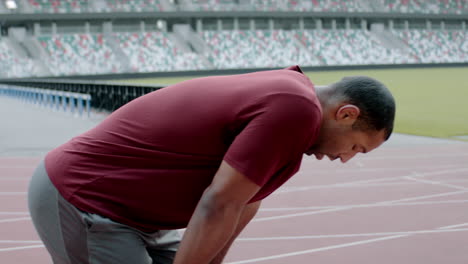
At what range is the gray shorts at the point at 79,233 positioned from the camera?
2.11 metres

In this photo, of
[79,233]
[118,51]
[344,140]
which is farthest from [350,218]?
[118,51]

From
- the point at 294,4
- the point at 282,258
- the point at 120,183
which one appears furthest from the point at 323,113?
the point at 294,4

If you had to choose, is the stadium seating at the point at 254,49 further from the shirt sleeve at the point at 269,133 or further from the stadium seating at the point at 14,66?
the shirt sleeve at the point at 269,133

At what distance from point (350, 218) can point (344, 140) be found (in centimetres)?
388

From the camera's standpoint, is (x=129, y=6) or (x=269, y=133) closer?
(x=269, y=133)

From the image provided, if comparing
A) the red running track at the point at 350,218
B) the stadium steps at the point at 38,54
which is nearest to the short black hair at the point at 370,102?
the red running track at the point at 350,218

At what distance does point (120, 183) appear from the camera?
206cm

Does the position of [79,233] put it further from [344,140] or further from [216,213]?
[344,140]

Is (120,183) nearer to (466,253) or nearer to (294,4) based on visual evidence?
(466,253)

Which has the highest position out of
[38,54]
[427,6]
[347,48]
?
[38,54]

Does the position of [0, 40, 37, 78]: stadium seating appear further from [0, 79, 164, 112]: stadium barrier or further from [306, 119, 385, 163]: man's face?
[306, 119, 385, 163]: man's face

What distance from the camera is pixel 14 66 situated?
4744 cm

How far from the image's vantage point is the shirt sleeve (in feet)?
5.83

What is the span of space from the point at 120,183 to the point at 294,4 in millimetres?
61238
